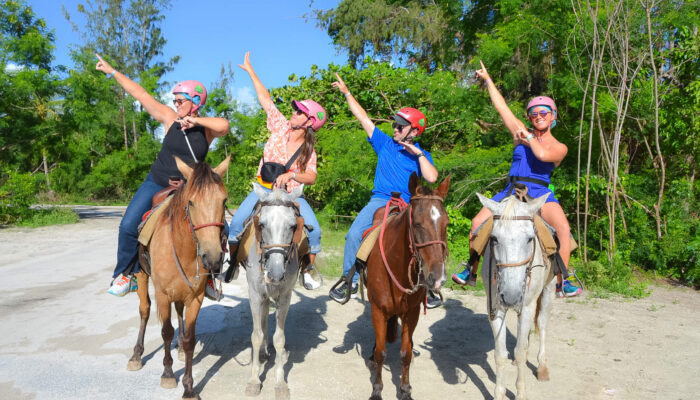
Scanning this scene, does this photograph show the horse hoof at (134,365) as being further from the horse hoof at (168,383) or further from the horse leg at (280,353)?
the horse leg at (280,353)

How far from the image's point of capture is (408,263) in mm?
4051

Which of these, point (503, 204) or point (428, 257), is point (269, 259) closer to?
point (428, 257)

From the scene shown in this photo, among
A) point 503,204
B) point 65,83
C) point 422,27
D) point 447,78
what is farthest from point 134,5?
point 503,204

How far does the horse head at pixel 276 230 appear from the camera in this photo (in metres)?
3.79

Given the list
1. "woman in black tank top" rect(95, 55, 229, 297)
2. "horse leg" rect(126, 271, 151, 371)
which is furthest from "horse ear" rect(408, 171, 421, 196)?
"horse leg" rect(126, 271, 151, 371)

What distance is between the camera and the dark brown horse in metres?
3.47

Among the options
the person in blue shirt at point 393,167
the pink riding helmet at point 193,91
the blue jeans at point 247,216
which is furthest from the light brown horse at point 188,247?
the person in blue shirt at point 393,167

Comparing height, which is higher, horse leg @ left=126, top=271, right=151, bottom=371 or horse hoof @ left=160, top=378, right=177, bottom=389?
horse leg @ left=126, top=271, right=151, bottom=371

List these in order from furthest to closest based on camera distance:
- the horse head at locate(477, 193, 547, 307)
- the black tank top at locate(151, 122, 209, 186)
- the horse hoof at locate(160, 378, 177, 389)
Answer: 1. the black tank top at locate(151, 122, 209, 186)
2. the horse hoof at locate(160, 378, 177, 389)
3. the horse head at locate(477, 193, 547, 307)

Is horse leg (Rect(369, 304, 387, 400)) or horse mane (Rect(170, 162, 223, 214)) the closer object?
horse mane (Rect(170, 162, 223, 214))

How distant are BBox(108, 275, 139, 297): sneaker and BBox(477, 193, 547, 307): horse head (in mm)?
4227

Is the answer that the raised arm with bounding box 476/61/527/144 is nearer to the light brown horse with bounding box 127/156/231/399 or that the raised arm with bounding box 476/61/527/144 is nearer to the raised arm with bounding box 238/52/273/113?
the raised arm with bounding box 238/52/273/113

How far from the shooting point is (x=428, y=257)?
3.48m

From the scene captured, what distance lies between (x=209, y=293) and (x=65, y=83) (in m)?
20.6
